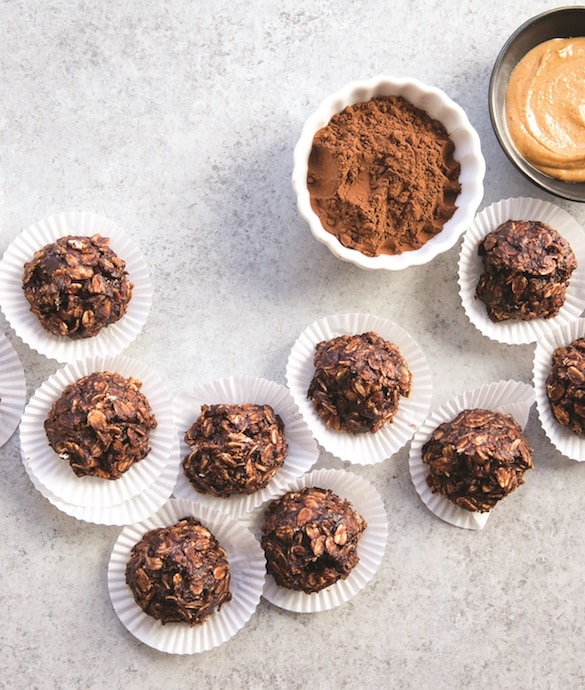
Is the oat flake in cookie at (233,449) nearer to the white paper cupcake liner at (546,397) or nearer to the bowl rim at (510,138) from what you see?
the white paper cupcake liner at (546,397)

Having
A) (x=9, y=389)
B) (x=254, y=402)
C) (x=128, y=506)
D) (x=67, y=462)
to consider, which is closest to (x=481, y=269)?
(x=254, y=402)

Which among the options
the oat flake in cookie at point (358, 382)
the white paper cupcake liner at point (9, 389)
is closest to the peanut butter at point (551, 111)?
the oat flake in cookie at point (358, 382)

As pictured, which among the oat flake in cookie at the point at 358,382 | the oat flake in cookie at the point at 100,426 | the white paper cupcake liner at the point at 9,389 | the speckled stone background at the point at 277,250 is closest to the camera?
the oat flake in cookie at the point at 100,426

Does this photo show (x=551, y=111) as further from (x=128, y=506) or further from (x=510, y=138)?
(x=128, y=506)

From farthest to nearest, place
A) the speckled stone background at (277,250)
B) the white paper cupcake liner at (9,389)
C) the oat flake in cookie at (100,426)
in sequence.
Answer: the speckled stone background at (277,250) → the white paper cupcake liner at (9,389) → the oat flake in cookie at (100,426)

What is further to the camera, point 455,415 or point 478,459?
point 455,415

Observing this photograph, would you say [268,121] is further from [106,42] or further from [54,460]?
[54,460]

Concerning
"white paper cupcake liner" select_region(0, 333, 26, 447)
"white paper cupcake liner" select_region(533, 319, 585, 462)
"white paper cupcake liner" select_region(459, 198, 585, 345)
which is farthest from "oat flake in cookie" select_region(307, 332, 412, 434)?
"white paper cupcake liner" select_region(0, 333, 26, 447)
